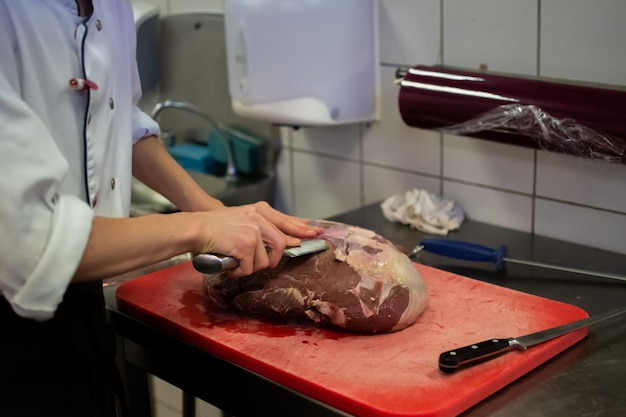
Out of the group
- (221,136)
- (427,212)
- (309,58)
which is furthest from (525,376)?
(221,136)

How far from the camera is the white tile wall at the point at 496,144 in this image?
1.43 meters

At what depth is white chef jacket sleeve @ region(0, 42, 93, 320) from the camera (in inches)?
35.9

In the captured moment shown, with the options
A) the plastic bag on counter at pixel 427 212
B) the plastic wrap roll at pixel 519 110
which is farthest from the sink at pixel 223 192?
the plastic wrap roll at pixel 519 110

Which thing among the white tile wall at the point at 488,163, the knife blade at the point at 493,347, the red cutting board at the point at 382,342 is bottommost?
the red cutting board at the point at 382,342

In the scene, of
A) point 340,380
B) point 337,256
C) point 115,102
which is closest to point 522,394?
point 340,380

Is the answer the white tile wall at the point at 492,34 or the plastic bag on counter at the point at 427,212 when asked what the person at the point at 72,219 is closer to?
the plastic bag on counter at the point at 427,212

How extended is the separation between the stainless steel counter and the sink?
496 millimetres

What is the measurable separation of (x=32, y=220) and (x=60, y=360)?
24cm

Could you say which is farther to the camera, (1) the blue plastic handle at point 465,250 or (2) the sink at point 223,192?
(2) the sink at point 223,192

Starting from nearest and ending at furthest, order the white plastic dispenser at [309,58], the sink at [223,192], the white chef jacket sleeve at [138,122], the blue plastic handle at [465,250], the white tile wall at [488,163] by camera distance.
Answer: the white chef jacket sleeve at [138,122] → the blue plastic handle at [465,250] → the white tile wall at [488,163] → the white plastic dispenser at [309,58] → the sink at [223,192]

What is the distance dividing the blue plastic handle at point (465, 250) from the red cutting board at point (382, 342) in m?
0.10

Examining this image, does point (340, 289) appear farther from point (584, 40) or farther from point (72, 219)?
point (584, 40)

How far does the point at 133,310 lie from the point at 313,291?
0.29m

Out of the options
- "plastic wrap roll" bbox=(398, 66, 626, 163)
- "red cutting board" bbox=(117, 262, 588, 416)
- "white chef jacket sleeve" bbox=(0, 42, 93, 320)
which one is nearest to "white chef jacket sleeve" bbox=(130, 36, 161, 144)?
"red cutting board" bbox=(117, 262, 588, 416)
